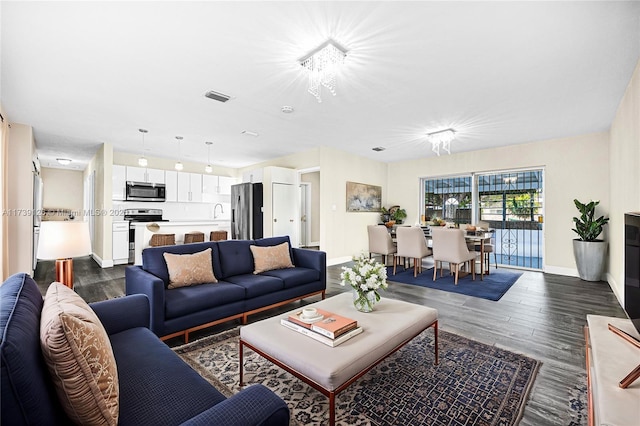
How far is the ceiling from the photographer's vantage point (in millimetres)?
2084

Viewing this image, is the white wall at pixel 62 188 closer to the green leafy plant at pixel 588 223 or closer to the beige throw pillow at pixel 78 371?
the beige throw pillow at pixel 78 371

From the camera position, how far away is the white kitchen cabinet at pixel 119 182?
21.3 ft

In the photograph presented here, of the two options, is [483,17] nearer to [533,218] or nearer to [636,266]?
[636,266]

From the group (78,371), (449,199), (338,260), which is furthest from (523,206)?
(78,371)

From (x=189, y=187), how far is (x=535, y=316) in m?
7.69

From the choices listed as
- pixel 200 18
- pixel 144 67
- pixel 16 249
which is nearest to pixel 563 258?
pixel 200 18

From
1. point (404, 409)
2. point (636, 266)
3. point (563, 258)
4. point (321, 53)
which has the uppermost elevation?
point (321, 53)

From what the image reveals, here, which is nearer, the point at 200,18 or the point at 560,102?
the point at 200,18

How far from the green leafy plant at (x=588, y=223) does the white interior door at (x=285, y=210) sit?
5288 mm

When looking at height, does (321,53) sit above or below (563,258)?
above

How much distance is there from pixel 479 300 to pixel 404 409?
2565mm

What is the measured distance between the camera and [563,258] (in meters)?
5.23

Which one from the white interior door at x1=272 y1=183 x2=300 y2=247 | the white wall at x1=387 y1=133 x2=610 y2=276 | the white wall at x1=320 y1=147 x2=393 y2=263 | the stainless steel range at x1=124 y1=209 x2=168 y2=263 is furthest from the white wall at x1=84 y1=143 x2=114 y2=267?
the white wall at x1=387 y1=133 x2=610 y2=276

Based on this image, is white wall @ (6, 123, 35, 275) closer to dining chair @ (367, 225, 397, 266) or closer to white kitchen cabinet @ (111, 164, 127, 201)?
white kitchen cabinet @ (111, 164, 127, 201)
